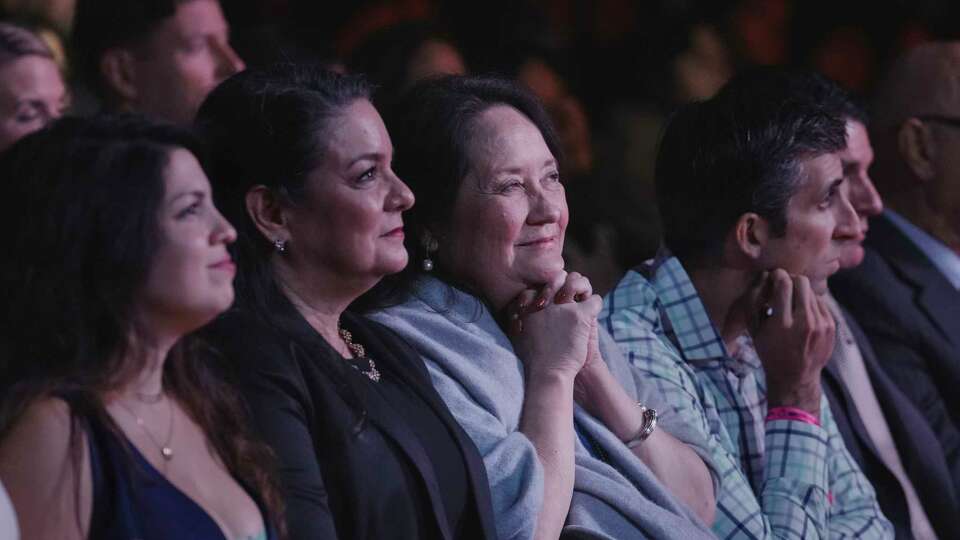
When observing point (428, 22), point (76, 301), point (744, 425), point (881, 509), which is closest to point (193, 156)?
point (76, 301)

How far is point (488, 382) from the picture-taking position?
327cm

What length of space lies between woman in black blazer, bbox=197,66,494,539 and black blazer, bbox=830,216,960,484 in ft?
5.77

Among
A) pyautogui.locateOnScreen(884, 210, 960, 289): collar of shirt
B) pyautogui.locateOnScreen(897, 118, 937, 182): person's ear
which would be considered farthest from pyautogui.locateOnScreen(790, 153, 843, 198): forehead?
pyautogui.locateOnScreen(897, 118, 937, 182): person's ear

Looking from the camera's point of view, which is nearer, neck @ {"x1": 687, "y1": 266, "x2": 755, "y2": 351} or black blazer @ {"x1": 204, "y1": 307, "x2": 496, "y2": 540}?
black blazer @ {"x1": 204, "y1": 307, "x2": 496, "y2": 540}

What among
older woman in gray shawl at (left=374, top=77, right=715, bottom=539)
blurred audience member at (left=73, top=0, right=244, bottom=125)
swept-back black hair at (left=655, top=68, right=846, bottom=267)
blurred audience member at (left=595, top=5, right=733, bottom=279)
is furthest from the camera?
blurred audience member at (left=595, top=5, right=733, bottom=279)

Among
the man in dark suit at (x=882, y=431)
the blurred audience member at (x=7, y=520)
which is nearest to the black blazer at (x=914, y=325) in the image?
the man in dark suit at (x=882, y=431)

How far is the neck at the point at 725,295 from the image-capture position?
12.9 ft

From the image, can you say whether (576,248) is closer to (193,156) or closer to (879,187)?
(879,187)

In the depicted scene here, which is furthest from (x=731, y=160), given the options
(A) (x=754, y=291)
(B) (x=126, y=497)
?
(B) (x=126, y=497)

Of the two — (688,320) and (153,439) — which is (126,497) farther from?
(688,320)

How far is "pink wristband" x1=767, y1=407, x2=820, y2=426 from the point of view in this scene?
381 centimetres

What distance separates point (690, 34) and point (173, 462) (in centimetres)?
437

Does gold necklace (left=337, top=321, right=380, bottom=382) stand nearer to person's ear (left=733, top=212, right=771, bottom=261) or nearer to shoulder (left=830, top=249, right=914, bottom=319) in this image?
person's ear (left=733, top=212, right=771, bottom=261)

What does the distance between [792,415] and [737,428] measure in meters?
0.14
